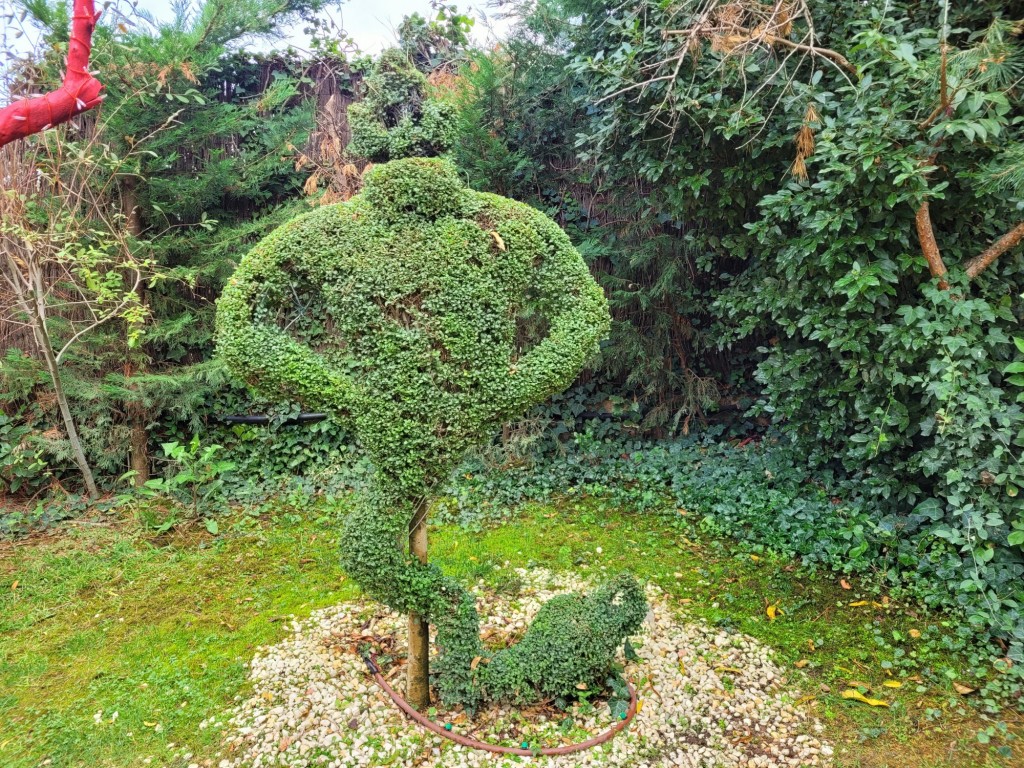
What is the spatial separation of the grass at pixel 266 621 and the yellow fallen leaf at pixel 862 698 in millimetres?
32

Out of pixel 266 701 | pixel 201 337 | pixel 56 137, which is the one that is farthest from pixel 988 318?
pixel 56 137

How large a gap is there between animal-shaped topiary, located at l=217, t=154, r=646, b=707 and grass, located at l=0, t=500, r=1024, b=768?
3.90 feet

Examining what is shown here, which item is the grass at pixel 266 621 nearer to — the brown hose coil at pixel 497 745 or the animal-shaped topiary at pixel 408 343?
the brown hose coil at pixel 497 745

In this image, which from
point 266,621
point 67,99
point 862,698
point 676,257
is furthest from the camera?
point 676,257

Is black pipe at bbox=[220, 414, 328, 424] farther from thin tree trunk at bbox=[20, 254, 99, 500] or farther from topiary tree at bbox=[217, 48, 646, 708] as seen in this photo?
topiary tree at bbox=[217, 48, 646, 708]

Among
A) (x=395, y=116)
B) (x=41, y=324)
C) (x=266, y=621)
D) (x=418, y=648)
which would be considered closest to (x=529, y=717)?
(x=418, y=648)

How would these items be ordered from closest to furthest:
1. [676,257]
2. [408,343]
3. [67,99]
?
[67,99]
[408,343]
[676,257]

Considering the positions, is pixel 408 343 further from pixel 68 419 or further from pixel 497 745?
pixel 68 419

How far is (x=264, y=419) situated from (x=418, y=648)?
144 inches

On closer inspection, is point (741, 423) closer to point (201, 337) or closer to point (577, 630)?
point (577, 630)

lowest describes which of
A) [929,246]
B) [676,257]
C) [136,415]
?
[136,415]

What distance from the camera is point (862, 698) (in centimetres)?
276

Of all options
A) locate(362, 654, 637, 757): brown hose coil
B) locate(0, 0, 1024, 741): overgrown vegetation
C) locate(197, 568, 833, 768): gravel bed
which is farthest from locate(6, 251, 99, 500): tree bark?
locate(362, 654, 637, 757): brown hose coil

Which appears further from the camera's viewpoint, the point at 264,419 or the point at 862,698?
the point at 264,419
